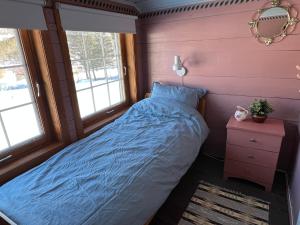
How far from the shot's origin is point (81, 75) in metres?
2.00

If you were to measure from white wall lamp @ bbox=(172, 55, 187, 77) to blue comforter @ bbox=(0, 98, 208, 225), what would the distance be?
0.70 meters

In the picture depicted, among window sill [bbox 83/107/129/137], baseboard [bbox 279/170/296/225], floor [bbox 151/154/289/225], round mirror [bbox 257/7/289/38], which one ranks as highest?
round mirror [bbox 257/7/289/38]

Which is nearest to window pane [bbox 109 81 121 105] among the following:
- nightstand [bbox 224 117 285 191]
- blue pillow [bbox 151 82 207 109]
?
blue pillow [bbox 151 82 207 109]

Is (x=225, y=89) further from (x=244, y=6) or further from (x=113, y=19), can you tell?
(x=113, y=19)

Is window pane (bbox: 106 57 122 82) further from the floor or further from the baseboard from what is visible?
the baseboard

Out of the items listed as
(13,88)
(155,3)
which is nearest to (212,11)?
(155,3)

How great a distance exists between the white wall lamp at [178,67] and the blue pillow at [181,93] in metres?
0.19

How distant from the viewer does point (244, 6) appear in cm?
189

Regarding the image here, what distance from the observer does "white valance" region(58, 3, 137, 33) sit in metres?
1.62

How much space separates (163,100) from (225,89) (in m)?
0.72

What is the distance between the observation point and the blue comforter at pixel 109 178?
1031 millimetres

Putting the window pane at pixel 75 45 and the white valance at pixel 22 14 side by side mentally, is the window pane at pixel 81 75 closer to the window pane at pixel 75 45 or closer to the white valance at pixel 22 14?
the window pane at pixel 75 45

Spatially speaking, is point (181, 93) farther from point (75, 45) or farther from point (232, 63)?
point (75, 45)

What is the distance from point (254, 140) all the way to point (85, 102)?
174 centimetres
